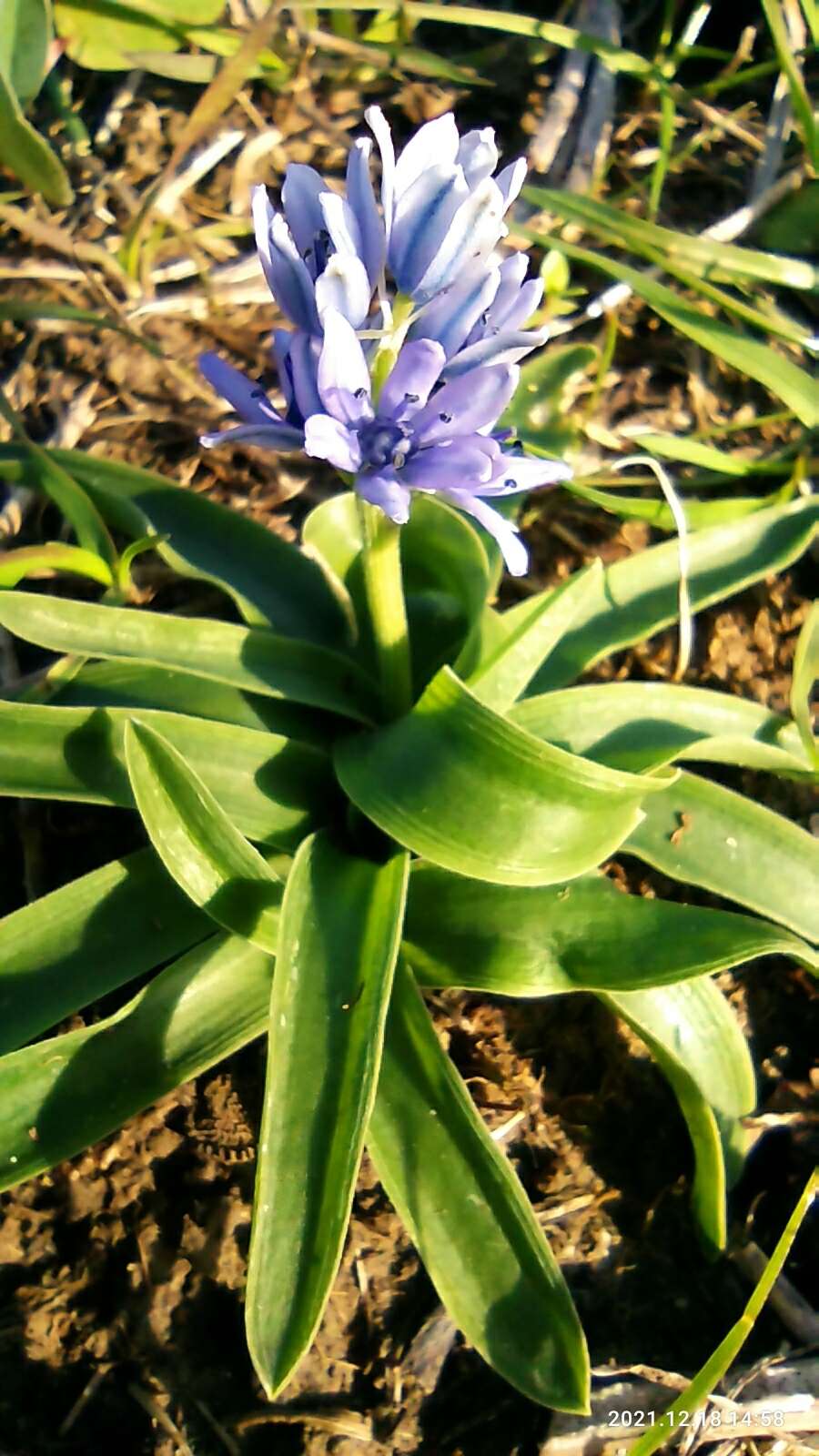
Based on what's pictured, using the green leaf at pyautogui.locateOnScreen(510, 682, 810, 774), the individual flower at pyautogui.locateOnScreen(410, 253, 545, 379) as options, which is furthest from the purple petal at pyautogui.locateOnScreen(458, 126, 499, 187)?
the green leaf at pyautogui.locateOnScreen(510, 682, 810, 774)

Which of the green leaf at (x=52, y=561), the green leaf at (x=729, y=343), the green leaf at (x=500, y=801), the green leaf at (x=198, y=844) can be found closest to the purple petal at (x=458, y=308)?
the green leaf at (x=500, y=801)

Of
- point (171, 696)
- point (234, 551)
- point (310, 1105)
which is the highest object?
point (234, 551)

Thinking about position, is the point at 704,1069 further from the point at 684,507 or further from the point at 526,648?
the point at 684,507

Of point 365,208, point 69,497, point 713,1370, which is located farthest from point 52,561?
point 713,1370

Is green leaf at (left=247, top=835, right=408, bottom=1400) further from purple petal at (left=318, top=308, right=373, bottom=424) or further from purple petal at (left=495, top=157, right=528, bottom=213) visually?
purple petal at (left=495, top=157, right=528, bottom=213)

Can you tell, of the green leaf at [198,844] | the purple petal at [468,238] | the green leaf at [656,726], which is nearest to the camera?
the purple petal at [468,238]

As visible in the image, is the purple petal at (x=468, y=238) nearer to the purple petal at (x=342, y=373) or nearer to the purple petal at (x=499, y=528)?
the purple petal at (x=342, y=373)
